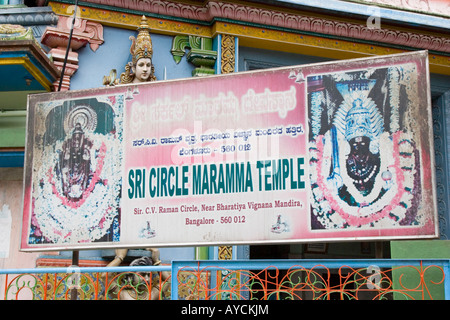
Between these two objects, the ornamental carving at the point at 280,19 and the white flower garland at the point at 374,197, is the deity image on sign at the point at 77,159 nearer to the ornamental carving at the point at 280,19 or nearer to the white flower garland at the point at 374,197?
the white flower garland at the point at 374,197

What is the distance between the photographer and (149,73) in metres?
8.45

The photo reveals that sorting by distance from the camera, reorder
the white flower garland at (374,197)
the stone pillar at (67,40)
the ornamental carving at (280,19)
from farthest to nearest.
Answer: the ornamental carving at (280,19) → the stone pillar at (67,40) → the white flower garland at (374,197)

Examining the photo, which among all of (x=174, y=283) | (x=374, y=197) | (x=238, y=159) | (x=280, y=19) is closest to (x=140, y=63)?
(x=280, y=19)

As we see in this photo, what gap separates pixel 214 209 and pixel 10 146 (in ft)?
10.6

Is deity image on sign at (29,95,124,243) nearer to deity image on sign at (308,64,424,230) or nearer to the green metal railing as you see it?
the green metal railing

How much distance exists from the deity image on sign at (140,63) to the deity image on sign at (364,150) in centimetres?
285

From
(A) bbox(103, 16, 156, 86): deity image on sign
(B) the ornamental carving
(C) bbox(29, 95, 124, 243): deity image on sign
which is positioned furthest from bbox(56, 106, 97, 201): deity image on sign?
(B) the ornamental carving

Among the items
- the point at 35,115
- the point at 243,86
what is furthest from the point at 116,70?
the point at 243,86

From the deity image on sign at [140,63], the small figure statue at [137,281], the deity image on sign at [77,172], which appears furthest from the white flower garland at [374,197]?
the deity image on sign at [140,63]

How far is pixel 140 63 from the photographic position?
8.44 meters

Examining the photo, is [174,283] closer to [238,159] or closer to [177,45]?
[238,159]

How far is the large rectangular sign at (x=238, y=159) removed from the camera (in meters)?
5.86

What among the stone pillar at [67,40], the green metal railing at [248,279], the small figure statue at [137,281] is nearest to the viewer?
the green metal railing at [248,279]

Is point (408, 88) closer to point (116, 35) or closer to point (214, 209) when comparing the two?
point (214, 209)
